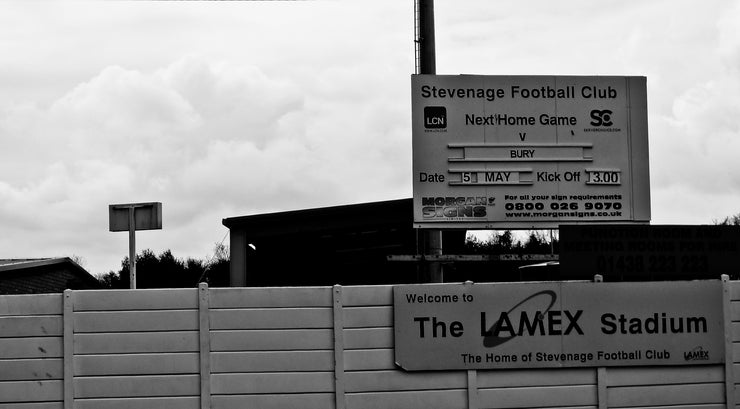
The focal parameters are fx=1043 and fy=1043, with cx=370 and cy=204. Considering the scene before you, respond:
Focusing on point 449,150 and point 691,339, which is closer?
point 691,339

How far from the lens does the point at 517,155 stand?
17.7 metres

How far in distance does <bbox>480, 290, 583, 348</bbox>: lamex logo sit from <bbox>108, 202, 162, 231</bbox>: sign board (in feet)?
18.3

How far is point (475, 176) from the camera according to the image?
1755 centimetres

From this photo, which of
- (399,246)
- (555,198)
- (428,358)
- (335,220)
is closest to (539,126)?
(555,198)

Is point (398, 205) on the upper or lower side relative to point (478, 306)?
upper

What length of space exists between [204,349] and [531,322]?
13.0 feet

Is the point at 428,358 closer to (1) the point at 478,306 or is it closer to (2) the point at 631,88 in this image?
(1) the point at 478,306

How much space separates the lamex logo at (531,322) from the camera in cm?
1270

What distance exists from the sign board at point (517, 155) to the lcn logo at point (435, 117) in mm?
17

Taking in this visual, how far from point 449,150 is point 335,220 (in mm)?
7898

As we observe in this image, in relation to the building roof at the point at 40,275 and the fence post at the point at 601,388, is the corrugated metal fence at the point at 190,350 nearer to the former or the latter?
the fence post at the point at 601,388

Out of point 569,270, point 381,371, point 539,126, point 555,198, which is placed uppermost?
point 539,126

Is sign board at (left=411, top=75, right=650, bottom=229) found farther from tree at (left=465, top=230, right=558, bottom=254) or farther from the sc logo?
tree at (left=465, top=230, right=558, bottom=254)

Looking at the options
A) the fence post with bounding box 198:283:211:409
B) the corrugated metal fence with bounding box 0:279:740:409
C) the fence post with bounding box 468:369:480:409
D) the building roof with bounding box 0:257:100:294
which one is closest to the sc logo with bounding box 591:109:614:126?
the fence post with bounding box 468:369:480:409
